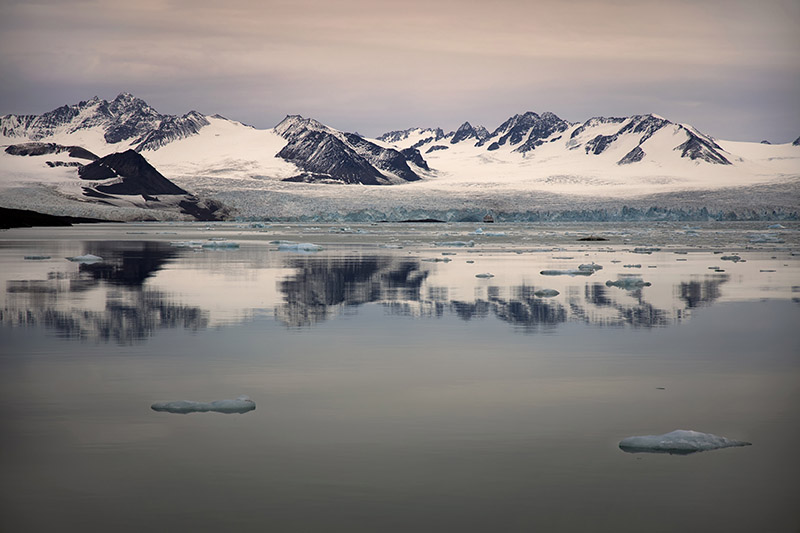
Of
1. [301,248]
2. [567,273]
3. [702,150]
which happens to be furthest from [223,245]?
[702,150]

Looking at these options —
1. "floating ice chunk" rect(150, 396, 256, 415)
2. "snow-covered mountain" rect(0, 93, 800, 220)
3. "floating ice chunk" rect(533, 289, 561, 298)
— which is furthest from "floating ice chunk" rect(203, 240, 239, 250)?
"snow-covered mountain" rect(0, 93, 800, 220)

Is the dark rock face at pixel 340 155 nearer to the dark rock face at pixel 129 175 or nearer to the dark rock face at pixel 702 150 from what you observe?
the dark rock face at pixel 129 175

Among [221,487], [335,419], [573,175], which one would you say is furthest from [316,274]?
[573,175]

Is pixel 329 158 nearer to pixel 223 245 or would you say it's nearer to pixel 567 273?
pixel 223 245

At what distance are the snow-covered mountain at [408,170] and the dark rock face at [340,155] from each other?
300mm

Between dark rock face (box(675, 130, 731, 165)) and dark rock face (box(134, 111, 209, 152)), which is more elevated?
dark rock face (box(134, 111, 209, 152))

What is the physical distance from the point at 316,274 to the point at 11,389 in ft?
33.1

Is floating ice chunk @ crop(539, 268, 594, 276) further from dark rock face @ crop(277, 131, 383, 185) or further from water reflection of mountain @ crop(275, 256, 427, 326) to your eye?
dark rock face @ crop(277, 131, 383, 185)

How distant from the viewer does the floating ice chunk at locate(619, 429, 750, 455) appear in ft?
14.5

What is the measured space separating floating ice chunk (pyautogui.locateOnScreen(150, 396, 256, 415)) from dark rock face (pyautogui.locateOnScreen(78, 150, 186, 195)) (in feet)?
326

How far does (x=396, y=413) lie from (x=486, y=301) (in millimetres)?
6222

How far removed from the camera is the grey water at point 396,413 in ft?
12.0

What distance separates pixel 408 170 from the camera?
174125mm

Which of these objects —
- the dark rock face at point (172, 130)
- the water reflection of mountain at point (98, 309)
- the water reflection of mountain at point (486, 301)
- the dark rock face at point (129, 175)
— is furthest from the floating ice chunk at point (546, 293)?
the dark rock face at point (172, 130)
